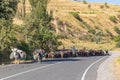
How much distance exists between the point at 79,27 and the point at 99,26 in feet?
36.6

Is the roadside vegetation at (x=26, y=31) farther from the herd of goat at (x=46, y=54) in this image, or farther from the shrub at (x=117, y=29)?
the shrub at (x=117, y=29)

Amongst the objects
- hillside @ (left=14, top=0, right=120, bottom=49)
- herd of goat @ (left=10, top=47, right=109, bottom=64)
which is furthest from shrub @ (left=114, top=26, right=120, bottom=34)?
herd of goat @ (left=10, top=47, right=109, bottom=64)

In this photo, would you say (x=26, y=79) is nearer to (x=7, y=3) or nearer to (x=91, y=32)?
(x=7, y=3)

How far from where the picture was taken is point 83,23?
425 ft

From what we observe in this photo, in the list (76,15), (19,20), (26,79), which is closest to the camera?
(26,79)

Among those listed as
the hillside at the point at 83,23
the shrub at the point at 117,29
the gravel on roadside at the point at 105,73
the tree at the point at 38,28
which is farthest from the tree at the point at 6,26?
the shrub at the point at 117,29

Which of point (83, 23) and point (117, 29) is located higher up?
point (83, 23)

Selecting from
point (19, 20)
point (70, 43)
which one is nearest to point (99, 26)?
point (70, 43)

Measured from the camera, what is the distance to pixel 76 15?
132m

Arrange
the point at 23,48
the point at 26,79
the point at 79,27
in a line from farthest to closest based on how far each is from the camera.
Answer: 1. the point at 79,27
2. the point at 23,48
3. the point at 26,79

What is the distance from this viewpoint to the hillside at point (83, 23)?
4396 inches

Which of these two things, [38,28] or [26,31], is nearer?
[26,31]

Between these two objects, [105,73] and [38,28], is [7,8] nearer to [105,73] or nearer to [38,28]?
[38,28]

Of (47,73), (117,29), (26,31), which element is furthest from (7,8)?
(117,29)
